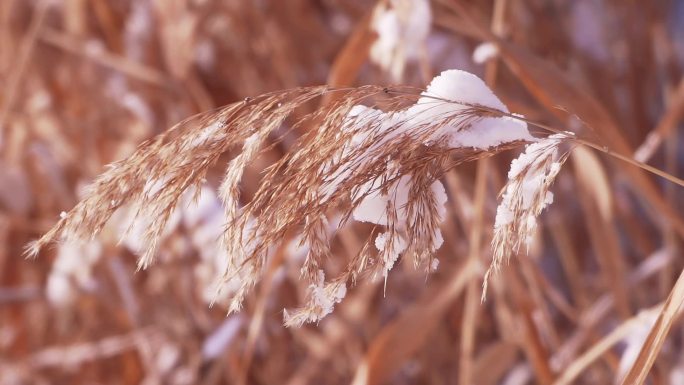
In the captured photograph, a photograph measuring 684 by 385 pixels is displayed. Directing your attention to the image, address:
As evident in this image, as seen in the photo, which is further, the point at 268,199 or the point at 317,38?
the point at 317,38

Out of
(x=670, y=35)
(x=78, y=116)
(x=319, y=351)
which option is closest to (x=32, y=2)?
(x=78, y=116)

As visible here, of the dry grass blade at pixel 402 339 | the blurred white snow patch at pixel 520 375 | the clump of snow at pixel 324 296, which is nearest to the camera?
the clump of snow at pixel 324 296

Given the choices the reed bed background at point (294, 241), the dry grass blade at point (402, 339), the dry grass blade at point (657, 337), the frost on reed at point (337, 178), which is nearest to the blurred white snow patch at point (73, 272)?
the reed bed background at point (294, 241)

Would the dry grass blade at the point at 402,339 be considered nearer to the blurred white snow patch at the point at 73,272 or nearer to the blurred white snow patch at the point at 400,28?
the blurred white snow patch at the point at 400,28

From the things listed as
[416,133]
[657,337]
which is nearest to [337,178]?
[416,133]

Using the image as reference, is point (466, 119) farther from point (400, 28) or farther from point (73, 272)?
point (73, 272)

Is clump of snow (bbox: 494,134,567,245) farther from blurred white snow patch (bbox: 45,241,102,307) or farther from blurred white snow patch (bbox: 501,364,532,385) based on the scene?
blurred white snow patch (bbox: 45,241,102,307)

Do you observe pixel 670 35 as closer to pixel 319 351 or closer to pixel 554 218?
pixel 554 218
